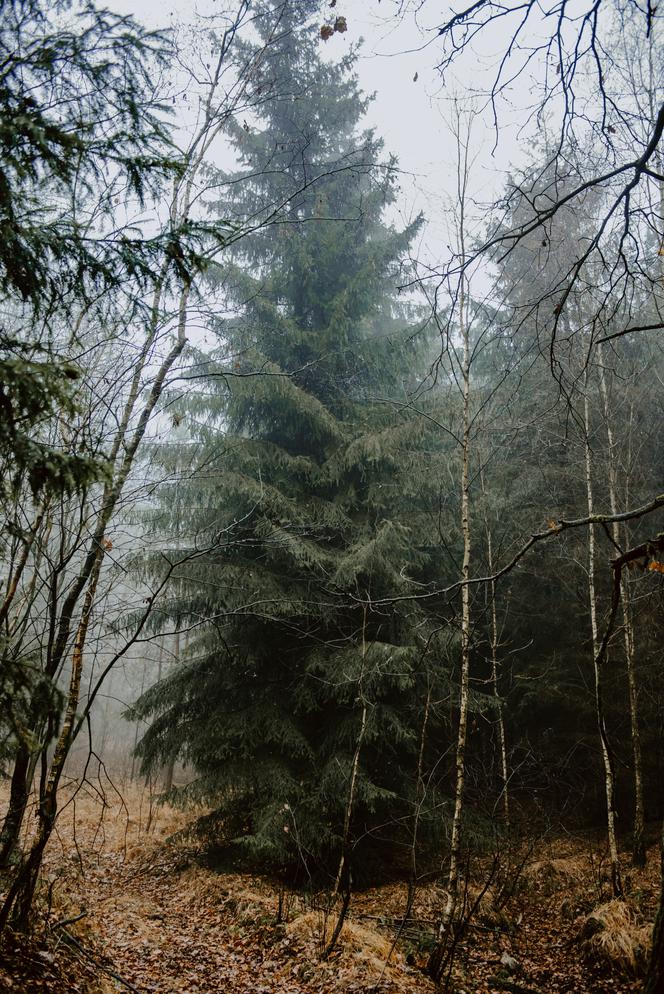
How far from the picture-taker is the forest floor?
499cm

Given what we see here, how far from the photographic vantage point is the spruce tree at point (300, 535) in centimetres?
781

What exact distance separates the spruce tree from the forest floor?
789mm

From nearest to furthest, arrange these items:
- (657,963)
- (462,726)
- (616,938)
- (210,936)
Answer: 1. (657,963)
2. (616,938)
3. (462,726)
4. (210,936)

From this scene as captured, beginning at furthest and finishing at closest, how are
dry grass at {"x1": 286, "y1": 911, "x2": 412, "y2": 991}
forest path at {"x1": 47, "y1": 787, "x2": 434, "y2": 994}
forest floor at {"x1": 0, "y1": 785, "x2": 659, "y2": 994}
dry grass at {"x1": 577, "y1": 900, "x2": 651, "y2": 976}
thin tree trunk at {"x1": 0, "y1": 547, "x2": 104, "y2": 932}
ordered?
dry grass at {"x1": 577, "y1": 900, "x2": 651, "y2": 976} < dry grass at {"x1": 286, "y1": 911, "x2": 412, "y2": 991} < forest path at {"x1": 47, "y1": 787, "x2": 434, "y2": 994} < forest floor at {"x1": 0, "y1": 785, "x2": 659, "y2": 994} < thin tree trunk at {"x1": 0, "y1": 547, "x2": 104, "y2": 932}

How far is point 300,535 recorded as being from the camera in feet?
27.5

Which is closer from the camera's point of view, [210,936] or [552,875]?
[210,936]

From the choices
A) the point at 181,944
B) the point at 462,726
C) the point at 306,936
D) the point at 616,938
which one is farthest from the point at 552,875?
the point at 181,944

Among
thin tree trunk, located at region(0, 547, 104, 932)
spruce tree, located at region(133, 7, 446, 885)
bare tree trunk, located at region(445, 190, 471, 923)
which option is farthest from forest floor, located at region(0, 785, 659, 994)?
bare tree trunk, located at region(445, 190, 471, 923)

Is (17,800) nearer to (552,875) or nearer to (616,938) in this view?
(616,938)

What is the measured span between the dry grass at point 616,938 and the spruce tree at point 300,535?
8.23 ft

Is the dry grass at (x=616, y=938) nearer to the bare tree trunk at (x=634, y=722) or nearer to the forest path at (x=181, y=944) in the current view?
the bare tree trunk at (x=634, y=722)

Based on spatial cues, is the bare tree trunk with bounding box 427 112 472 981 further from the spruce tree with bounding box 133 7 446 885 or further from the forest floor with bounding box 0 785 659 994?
the spruce tree with bounding box 133 7 446 885

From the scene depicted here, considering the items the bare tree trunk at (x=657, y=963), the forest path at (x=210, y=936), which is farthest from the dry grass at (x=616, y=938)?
the bare tree trunk at (x=657, y=963)

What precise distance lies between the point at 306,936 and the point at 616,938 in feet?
10.8
